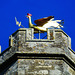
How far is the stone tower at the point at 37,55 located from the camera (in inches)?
1391

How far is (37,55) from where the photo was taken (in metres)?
35.6

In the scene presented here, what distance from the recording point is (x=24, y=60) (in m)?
35.6

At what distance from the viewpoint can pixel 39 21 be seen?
122 feet

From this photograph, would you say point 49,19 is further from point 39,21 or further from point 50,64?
point 50,64

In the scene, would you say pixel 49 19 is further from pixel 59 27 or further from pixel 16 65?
pixel 16 65

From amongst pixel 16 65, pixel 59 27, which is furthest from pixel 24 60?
pixel 59 27

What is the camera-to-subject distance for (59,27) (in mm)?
37000

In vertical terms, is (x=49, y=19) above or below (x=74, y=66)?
above

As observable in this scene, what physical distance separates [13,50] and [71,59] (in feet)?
9.12

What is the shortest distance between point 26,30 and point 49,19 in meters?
1.55

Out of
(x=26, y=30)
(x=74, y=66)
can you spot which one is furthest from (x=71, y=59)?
(x=26, y=30)

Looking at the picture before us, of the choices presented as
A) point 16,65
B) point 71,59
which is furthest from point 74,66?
point 16,65

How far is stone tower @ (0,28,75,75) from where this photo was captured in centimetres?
3534

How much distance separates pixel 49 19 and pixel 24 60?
2865 mm
